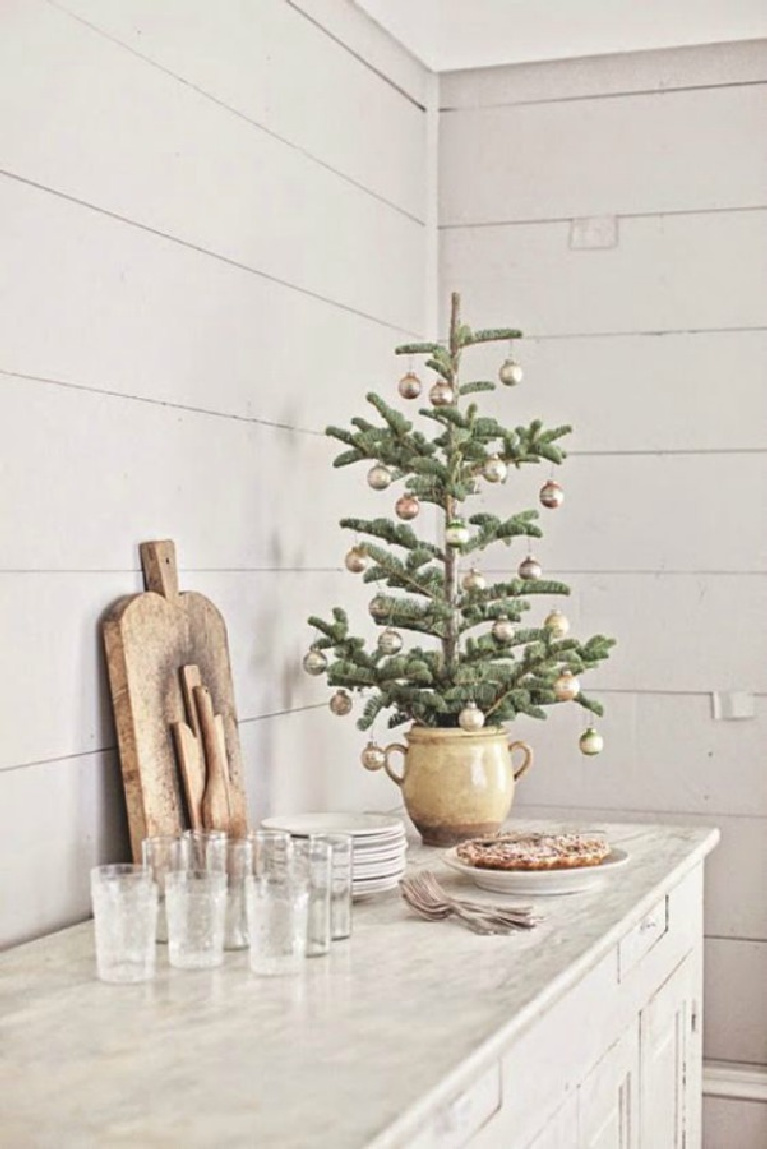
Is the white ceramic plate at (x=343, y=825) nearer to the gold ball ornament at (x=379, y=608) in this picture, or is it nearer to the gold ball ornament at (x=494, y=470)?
the gold ball ornament at (x=379, y=608)

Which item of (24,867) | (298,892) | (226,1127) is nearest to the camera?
(226,1127)

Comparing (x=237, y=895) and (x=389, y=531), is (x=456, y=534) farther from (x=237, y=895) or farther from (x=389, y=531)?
(x=237, y=895)

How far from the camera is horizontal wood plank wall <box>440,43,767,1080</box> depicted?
10.9 ft

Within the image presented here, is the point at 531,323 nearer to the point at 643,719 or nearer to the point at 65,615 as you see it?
the point at 643,719

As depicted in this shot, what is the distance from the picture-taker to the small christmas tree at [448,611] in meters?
2.70

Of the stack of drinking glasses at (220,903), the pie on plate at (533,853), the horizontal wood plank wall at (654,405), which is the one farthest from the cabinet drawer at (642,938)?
the horizontal wood plank wall at (654,405)

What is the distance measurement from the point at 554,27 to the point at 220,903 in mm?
2226

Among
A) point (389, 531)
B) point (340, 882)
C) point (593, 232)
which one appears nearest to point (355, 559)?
point (389, 531)

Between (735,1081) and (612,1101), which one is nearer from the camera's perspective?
(612,1101)

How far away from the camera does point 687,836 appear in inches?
112

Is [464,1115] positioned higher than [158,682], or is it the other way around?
[158,682]

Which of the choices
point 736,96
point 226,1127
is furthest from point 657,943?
point 736,96

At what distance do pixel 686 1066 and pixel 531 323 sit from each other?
153 centimetres

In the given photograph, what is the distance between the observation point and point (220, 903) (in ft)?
6.05
